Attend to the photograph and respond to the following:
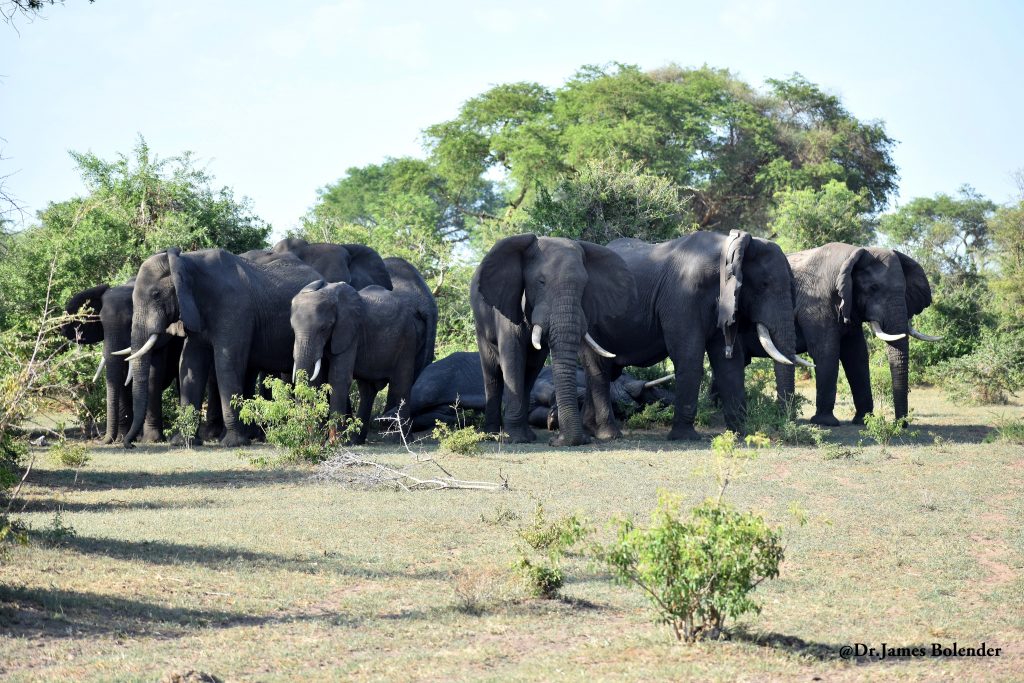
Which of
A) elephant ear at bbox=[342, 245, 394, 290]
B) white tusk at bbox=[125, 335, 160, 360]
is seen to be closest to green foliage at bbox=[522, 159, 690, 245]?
elephant ear at bbox=[342, 245, 394, 290]

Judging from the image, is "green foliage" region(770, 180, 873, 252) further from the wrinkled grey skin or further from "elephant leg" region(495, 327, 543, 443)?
the wrinkled grey skin

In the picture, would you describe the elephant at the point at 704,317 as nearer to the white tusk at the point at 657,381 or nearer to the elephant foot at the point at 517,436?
the elephant foot at the point at 517,436

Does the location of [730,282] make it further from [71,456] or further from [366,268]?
[71,456]

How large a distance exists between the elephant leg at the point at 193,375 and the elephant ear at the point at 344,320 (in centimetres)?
189

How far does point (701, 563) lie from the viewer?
705 cm

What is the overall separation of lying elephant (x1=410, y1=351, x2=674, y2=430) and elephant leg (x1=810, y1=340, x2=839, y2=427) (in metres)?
2.22

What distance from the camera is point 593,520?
1073 cm

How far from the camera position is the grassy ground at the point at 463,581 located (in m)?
6.97

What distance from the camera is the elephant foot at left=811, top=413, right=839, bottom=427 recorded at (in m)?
18.6

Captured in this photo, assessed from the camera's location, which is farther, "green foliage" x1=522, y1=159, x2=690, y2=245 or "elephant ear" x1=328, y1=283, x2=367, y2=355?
"green foliage" x1=522, y1=159, x2=690, y2=245

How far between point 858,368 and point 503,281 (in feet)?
19.7

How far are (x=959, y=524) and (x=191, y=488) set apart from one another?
6.97 metres

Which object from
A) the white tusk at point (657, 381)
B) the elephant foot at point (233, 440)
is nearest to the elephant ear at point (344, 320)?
the elephant foot at point (233, 440)

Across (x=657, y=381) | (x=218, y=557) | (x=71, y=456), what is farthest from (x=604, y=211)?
(x=218, y=557)
